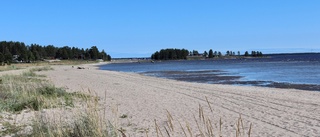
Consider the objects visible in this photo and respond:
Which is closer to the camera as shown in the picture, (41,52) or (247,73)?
(247,73)

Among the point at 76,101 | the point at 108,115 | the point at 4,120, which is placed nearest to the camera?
the point at 4,120

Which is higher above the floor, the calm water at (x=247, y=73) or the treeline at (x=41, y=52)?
the treeline at (x=41, y=52)

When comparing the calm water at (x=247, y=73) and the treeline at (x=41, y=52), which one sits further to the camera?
the treeline at (x=41, y=52)

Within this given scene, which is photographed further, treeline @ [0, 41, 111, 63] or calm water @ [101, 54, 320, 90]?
treeline @ [0, 41, 111, 63]

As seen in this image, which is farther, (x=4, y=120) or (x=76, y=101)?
(x=76, y=101)

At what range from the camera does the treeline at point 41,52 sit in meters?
123

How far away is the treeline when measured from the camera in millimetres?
122562

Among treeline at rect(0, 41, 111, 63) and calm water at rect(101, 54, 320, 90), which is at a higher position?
treeline at rect(0, 41, 111, 63)

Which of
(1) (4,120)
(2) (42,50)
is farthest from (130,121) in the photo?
(2) (42,50)

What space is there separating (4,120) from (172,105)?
21.9 feet

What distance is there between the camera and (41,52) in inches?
5974

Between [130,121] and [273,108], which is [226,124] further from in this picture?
[273,108]

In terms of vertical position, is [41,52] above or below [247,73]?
above

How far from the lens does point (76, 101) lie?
13.4 metres
